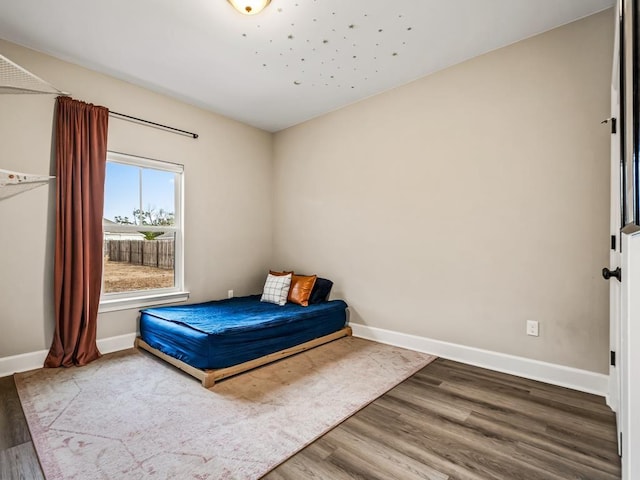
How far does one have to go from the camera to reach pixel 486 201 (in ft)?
9.09

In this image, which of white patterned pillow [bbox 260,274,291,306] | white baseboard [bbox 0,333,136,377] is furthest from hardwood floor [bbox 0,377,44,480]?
white patterned pillow [bbox 260,274,291,306]

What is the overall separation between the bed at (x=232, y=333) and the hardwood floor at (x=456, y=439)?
3.21 ft

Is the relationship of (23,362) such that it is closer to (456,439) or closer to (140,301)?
(140,301)

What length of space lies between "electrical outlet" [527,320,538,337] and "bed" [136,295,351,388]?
1.76 metres

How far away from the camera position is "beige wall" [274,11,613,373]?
2.33m

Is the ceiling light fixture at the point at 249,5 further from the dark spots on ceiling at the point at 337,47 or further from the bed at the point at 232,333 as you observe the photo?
the bed at the point at 232,333

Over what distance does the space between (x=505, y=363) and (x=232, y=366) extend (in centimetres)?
220

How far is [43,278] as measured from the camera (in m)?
2.75

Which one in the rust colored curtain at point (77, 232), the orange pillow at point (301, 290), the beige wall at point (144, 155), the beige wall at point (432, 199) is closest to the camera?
the beige wall at point (432, 199)

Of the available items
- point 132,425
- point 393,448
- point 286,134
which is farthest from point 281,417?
point 286,134

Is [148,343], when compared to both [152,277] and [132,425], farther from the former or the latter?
[132,425]

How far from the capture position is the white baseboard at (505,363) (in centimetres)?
229

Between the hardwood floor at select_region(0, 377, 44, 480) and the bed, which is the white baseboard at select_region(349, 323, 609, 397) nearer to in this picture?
the bed

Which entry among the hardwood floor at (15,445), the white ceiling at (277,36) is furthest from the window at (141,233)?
the hardwood floor at (15,445)
